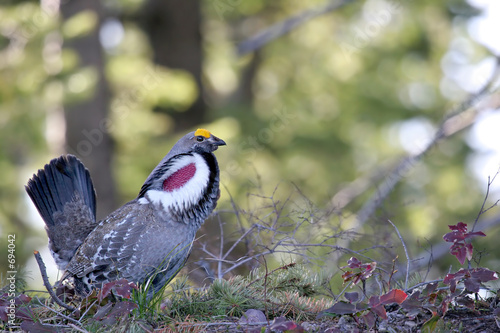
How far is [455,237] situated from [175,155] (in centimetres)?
240

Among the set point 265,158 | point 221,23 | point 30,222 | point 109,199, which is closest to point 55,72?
point 109,199

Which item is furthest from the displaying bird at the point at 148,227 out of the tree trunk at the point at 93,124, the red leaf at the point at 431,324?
the tree trunk at the point at 93,124

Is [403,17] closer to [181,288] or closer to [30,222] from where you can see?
[30,222]

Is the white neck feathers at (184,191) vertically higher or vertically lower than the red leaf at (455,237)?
higher

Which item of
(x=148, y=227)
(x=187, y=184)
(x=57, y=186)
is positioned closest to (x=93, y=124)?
(x=57, y=186)

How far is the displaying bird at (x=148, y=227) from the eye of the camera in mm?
4379

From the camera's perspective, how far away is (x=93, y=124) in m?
10.1

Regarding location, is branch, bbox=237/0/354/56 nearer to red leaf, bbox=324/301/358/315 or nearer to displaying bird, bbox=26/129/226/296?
displaying bird, bbox=26/129/226/296

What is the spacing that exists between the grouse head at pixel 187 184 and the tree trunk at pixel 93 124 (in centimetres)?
514

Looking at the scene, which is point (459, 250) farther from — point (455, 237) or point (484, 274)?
point (484, 274)

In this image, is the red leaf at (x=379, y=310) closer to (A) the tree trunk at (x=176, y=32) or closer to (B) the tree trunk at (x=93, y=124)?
(B) the tree trunk at (x=93, y=124)

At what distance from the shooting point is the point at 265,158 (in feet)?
43.5

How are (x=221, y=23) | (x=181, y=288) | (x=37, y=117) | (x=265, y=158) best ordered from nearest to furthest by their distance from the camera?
(x=181, y=288), (x=37, y=117), (x=265, y=158), (x=221, y=23)

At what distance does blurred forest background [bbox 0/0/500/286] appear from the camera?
8727 millimetres
